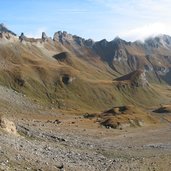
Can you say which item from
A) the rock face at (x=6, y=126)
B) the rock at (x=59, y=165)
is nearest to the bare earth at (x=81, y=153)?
the rock at (x=59, y=165)

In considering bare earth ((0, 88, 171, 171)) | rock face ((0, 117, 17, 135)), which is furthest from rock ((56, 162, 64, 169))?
rock face ((0, 117, 17, 135))

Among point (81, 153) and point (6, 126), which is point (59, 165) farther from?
point (81, 153)

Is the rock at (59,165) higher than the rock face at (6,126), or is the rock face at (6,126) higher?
the rock face at (6,126)

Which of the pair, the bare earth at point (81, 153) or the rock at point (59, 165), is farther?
the rock at point (59, 165)

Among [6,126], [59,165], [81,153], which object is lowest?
[81,153]

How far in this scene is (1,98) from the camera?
495 ft

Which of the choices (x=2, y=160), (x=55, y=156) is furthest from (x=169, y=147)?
(x=2, y=160)

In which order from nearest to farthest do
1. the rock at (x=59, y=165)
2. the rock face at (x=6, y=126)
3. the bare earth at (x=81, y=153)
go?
the bare earth at (x=81, y=153) < the rock at (x=59, y=165) < the rock face at (x=6, y=126)

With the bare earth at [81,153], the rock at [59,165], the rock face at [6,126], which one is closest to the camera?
the bare earth at [81,153]

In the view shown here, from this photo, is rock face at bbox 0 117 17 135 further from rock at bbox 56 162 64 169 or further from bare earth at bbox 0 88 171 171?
rock at bbox 56 162 64 169

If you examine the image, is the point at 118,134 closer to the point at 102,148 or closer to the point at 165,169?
the point at 102,148

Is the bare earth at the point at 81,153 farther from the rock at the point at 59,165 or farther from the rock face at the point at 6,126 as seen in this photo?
the rock face at the point at 6,126

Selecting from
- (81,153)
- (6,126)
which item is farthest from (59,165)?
(81,153)

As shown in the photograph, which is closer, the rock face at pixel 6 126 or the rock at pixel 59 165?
the rock at pixel 59 165
